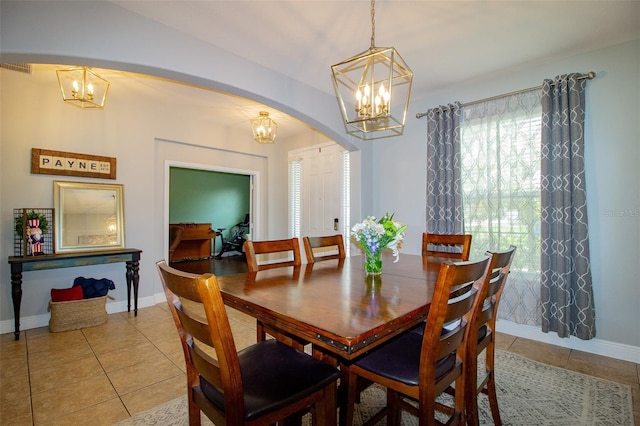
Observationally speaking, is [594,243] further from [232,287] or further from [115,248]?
[115,248]

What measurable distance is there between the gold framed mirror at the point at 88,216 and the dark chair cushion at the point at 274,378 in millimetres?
3140

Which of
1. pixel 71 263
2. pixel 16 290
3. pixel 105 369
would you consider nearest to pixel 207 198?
pixel 71 263

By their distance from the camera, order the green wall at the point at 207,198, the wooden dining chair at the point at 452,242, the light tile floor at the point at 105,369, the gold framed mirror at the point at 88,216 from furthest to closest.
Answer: the green wall at the point at 207,198 < the gold framed mirror at the point at 88,216 < the wooden dining chair at the point at 452,242 < the light tile floor at the point at 105,369

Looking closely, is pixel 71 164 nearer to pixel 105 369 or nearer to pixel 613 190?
pixel 105 369

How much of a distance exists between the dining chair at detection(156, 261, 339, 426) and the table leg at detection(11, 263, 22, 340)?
9.30ft

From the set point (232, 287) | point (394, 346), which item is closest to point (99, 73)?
point (232, 287)

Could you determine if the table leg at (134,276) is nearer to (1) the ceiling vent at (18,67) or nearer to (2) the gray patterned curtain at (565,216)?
(1) the ceiling vent at (18,67)

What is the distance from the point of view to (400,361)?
1.27m

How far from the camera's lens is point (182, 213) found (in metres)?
8.29

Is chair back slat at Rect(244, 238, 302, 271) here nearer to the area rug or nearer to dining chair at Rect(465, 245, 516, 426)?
the area rug

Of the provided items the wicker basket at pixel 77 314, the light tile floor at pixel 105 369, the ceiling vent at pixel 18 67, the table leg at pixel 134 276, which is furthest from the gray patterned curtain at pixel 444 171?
the ceiling vent at pixel 18 67

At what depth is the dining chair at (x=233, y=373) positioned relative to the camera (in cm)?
89

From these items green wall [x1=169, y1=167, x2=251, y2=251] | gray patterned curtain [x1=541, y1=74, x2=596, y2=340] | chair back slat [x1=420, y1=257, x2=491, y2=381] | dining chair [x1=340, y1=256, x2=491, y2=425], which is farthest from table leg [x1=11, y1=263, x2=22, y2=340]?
green wall [x1=169, y1=167, x2=251, y2=251]

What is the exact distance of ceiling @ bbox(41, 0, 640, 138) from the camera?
200 centimetres
